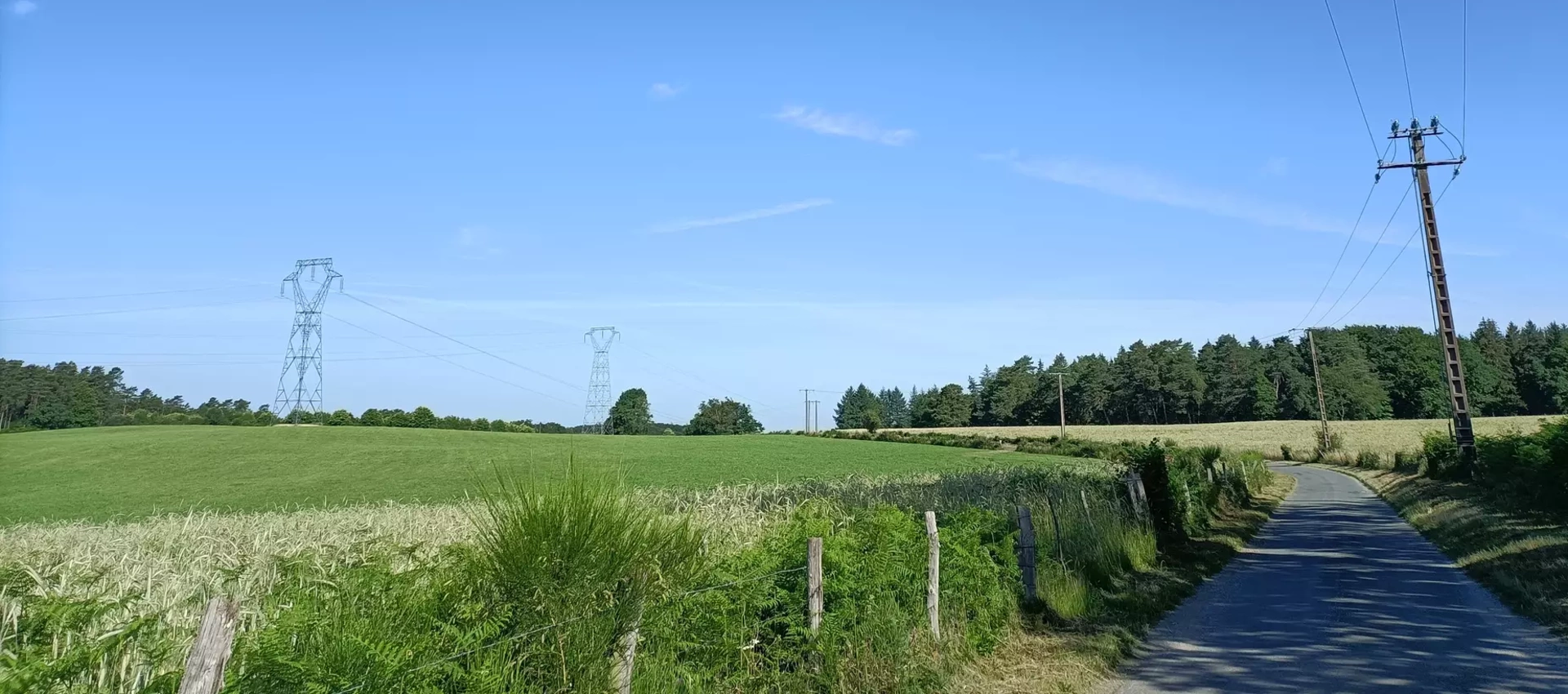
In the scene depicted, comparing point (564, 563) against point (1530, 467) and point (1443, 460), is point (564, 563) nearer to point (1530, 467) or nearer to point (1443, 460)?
point (1530, 467)

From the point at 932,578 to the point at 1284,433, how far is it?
3766 inches

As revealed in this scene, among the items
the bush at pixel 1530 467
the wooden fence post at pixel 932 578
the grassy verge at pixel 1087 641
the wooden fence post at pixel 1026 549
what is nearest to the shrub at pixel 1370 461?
the bush at pixel 1530 467

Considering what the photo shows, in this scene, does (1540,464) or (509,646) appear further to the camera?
(1540,464)

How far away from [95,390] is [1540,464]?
107 m

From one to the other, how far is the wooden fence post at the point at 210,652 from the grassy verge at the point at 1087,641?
18.5 ft

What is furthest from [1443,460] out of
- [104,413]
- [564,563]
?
[104,413]

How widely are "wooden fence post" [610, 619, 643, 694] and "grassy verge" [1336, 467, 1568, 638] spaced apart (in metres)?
9.76

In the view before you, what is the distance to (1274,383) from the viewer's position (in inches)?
5108

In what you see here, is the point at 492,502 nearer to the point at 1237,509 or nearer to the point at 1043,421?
the point at 1237,509

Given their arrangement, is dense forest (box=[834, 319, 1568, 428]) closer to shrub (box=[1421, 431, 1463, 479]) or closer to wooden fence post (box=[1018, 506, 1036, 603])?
shrub (box=[1421, 431, 1463, 479])

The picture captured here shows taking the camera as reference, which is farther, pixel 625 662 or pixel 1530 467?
pixel 1530 467

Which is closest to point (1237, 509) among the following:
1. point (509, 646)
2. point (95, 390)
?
point (509, 646)

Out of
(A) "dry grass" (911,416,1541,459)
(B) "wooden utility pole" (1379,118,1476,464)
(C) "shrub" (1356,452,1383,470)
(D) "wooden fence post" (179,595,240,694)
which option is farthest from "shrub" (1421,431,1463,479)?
(D) "wooden fence post" (179,595,240,694)

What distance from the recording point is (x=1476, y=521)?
708 inches
